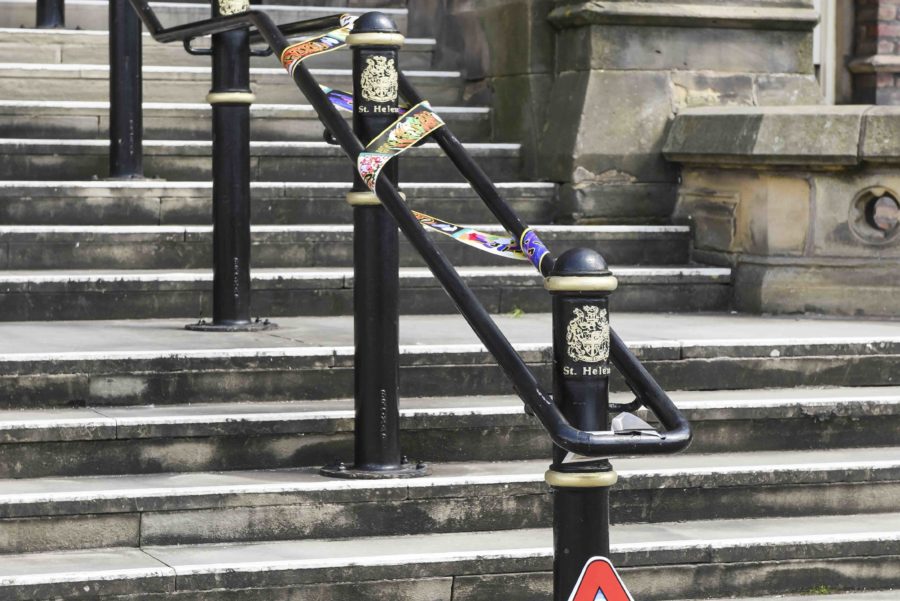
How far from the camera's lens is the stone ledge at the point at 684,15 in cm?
665

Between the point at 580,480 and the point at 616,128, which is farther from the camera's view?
the point at 616,128

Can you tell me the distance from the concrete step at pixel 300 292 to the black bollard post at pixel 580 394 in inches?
112

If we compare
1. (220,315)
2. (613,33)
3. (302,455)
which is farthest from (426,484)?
(613,33)

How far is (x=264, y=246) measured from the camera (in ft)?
20.2

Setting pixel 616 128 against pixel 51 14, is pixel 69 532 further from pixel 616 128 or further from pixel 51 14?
pixel 51 14

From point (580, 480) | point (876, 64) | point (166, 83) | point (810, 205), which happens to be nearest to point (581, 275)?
point (580, 480)

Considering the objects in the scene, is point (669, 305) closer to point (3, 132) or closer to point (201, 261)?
point (201, 261)

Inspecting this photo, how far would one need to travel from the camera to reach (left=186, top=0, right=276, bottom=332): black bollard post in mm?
5387

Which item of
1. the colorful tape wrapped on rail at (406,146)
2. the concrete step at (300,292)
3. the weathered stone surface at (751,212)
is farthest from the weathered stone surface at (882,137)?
the colorful tape wrapped on rail at (406,146)

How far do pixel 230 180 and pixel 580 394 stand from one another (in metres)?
2.58

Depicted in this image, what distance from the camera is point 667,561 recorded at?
4.31 m

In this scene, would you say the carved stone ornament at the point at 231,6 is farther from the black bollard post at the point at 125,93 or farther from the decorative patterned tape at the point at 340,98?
the black bollard post at the point at 125,93

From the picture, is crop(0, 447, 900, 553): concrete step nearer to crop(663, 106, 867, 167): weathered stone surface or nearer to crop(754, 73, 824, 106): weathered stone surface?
crop(663, 106, 867, 167): weathered stone surface

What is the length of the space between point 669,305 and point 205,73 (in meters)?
2.30
